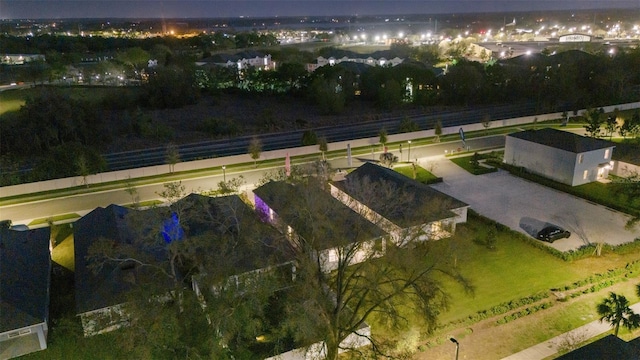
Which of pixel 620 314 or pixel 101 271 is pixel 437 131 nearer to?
pixel 620 314

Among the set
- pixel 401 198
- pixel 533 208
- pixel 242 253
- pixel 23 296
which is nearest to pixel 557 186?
pixel 533 208

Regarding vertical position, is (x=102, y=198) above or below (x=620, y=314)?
below

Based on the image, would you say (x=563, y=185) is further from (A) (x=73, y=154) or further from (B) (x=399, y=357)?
(A) (x=73, y=154)

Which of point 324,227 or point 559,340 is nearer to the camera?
point 324,227

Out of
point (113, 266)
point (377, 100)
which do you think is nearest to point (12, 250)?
point (113, 266)

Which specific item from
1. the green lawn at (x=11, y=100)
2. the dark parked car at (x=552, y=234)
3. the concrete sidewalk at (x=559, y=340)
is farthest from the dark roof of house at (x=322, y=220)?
the green lawn at (x=11, y=100)

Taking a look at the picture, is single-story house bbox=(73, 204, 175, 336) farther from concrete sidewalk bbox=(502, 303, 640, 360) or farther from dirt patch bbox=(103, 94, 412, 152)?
dirt patch bbox=(103, 94, 412, 152)

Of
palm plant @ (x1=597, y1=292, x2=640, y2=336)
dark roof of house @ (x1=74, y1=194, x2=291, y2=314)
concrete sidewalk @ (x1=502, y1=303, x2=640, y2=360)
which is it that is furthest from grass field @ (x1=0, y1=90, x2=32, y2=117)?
palm plant @ (x1=597, y1=292, x2=640, y2=336)
